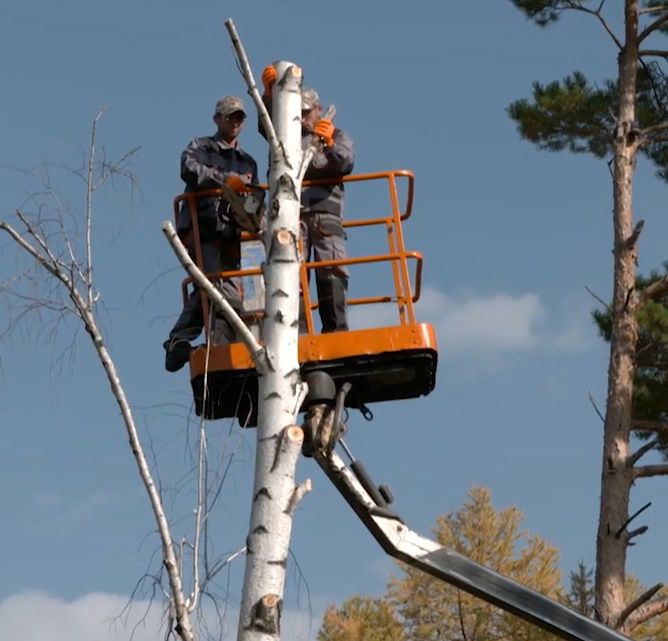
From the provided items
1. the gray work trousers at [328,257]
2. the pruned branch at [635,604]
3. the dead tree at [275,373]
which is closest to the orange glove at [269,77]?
the dead tree at [275,373]

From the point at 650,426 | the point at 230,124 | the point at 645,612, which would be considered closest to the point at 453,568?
the point at 230,124

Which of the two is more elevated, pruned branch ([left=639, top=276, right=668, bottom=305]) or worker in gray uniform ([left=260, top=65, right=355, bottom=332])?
pruned branch ([left=639, top=276, right=668, bottom=305])

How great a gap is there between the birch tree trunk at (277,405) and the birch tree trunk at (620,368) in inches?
277

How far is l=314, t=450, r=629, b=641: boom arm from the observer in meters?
A: 8.50

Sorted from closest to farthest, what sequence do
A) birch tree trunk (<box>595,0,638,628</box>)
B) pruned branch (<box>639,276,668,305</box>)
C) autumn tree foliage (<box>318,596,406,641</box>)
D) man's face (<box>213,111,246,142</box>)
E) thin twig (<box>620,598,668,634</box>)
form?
man's face (<box>213,111,246,142</box>)
thin twig (<box>620,598,668,634</box>)
birch tree trunk (<box>595,0,638,628</box>)
pruned branch (<box>639,276,668,305</box>)
autumn tree foliage (<box>318,596,406,641</box>)

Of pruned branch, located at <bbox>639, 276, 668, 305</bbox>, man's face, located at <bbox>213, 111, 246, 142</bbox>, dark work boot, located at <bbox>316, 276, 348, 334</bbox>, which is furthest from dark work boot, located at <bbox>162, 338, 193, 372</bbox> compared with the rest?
pruned branch, located at <bbox>639, 276, 668, 305</bbox>

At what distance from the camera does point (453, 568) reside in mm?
8555

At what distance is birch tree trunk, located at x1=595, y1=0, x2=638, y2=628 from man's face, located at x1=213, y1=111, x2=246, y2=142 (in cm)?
603

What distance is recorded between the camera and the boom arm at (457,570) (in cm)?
850

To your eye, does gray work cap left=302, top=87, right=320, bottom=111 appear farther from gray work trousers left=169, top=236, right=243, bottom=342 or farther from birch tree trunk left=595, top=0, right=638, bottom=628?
birch tree trunk left=595, top=0, right=638, bottom=628

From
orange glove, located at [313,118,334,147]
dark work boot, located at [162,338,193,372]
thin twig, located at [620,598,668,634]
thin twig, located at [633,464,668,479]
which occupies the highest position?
thin twig, located at [633,464,668,479]

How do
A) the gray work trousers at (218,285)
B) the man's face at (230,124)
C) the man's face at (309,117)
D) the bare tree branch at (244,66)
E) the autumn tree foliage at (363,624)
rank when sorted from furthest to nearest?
the autumn tree foliage at (363,624) → the man's face at (230,124) → the gray work trousers at (218,285) → the man's face at (309,117) → the bare tree branch at (244,66)

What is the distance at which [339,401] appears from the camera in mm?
8852

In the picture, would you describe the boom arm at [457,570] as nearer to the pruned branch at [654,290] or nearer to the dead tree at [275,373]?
the dead tree at [275,373]
